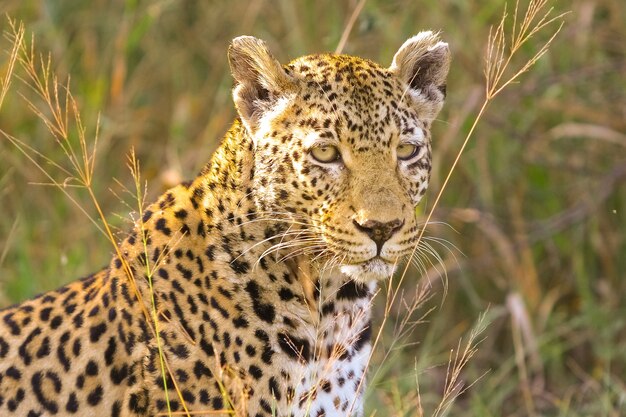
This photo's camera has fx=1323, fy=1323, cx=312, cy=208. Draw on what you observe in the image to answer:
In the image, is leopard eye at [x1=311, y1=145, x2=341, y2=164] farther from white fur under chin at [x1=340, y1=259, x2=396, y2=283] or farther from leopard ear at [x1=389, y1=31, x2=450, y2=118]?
leopard ear at [x1=389, y1=31, x2=450, y2=118]

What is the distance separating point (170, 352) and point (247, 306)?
0.95 feet

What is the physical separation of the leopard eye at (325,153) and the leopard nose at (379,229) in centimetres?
25

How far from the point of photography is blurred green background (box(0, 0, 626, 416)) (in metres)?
7.37

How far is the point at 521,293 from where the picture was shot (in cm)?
751

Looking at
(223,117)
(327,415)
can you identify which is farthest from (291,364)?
(223,117)

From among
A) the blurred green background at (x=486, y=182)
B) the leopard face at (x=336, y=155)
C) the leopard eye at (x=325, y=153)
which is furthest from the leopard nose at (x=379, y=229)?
the blurred green background at (x=486, y=182)

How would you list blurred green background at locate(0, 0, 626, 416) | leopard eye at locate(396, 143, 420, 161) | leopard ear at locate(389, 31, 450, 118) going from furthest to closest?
blurred green background at locate(0, 0, 626, 416)
leopard ear at locate(389, 31, 450, 118)
leopard eye at locate(396, 143, 420, 161)

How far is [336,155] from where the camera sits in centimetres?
429

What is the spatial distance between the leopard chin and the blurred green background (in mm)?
2828

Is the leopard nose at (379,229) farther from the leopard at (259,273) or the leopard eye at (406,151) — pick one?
the leopard eye at (406,151)

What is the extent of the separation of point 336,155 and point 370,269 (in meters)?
0.40

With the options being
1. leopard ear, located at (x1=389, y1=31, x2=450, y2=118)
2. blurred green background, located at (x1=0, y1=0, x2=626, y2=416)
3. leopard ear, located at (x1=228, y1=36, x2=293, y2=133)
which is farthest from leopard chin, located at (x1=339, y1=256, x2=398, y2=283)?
blurred green background, located at (x1=0, y1=0, x2=626, y2=416)

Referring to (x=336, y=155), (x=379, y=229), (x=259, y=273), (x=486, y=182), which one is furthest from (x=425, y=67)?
(x=486, y=182)

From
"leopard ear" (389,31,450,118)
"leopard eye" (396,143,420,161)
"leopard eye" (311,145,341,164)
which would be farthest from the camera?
"leopard ear" (389,31,450,118)
